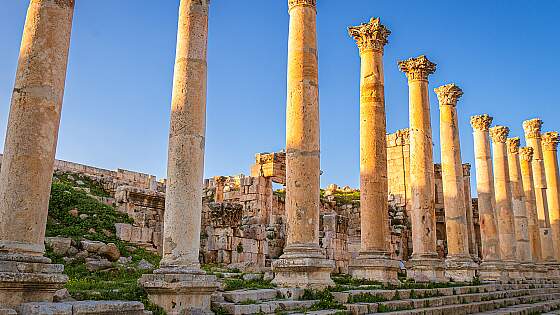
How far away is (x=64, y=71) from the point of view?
9867 mm

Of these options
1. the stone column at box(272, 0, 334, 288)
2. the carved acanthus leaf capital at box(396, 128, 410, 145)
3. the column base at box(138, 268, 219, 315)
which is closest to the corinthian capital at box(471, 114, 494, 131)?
the carved acanthus leaf capital at box(396, 128, 410, 145)

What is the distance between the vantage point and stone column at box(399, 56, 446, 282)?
67.7 ft

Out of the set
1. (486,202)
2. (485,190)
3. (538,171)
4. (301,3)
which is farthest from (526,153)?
(301,3)

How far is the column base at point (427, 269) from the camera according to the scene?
20.2 m

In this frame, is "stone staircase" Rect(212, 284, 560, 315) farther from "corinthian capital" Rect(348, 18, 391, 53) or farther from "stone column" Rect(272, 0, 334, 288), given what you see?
"corinthian capital" Rect(348, 18, 391, 53)

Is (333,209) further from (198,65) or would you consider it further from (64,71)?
(64,71)

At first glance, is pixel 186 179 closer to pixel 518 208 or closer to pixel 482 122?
pixel 482 122

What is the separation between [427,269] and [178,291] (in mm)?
13041

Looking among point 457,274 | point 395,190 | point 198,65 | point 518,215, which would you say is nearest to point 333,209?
point 395,190

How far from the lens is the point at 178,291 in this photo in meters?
10.1

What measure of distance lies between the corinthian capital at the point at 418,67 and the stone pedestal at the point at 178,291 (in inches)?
618

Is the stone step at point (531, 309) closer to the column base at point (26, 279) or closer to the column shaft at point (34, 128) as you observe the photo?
the column base at point (26, 279)

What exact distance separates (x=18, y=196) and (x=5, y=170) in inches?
23.6

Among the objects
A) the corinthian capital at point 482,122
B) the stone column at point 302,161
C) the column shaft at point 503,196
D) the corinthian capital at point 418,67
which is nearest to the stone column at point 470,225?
the column shaft at point 503,196
